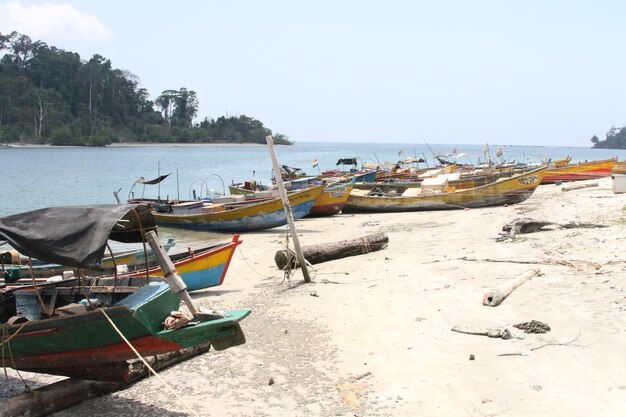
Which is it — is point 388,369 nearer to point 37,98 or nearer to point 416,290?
point 416,290

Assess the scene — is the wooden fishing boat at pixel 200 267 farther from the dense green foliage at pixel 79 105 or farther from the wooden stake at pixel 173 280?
the dense green foliage at pixel 79 105

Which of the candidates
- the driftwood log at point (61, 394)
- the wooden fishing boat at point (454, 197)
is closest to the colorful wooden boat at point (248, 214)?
the wooden fishing boat at point (454, 197)

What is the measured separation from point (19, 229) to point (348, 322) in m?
4.29

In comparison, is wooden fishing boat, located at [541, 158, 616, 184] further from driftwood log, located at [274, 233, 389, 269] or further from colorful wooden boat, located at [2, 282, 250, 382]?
colorful wooden boat, located at [2, 282, 250, 382]

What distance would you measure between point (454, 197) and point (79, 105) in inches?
3993

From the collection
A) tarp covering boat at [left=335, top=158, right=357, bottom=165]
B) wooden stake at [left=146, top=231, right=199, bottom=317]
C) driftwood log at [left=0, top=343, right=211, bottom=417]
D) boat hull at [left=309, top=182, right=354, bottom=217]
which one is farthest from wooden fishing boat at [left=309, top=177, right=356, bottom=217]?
wooden stake at [left=146, top=231, right=199, bottom=317]

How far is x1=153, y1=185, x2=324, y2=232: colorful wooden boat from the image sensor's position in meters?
20.1

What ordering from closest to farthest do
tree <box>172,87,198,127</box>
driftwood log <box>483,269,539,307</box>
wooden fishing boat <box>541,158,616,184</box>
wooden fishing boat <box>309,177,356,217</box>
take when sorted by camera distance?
driftwood log <box>483,269,539,307</box> < wooden fishing boat <box>309,177,356,217</box> < wooden fishing boat <box>541,158,616,184</box> < tree <box>172,87,198,127</box>

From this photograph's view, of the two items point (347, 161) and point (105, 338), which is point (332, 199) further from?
point (105, 338)

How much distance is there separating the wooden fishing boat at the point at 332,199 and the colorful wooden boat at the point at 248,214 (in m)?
2.09

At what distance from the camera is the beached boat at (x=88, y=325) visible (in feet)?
18.8

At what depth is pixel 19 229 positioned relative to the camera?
6.06m

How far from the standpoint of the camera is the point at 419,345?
7207mm

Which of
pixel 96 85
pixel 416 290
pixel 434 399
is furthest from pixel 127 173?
pixel 96 85
